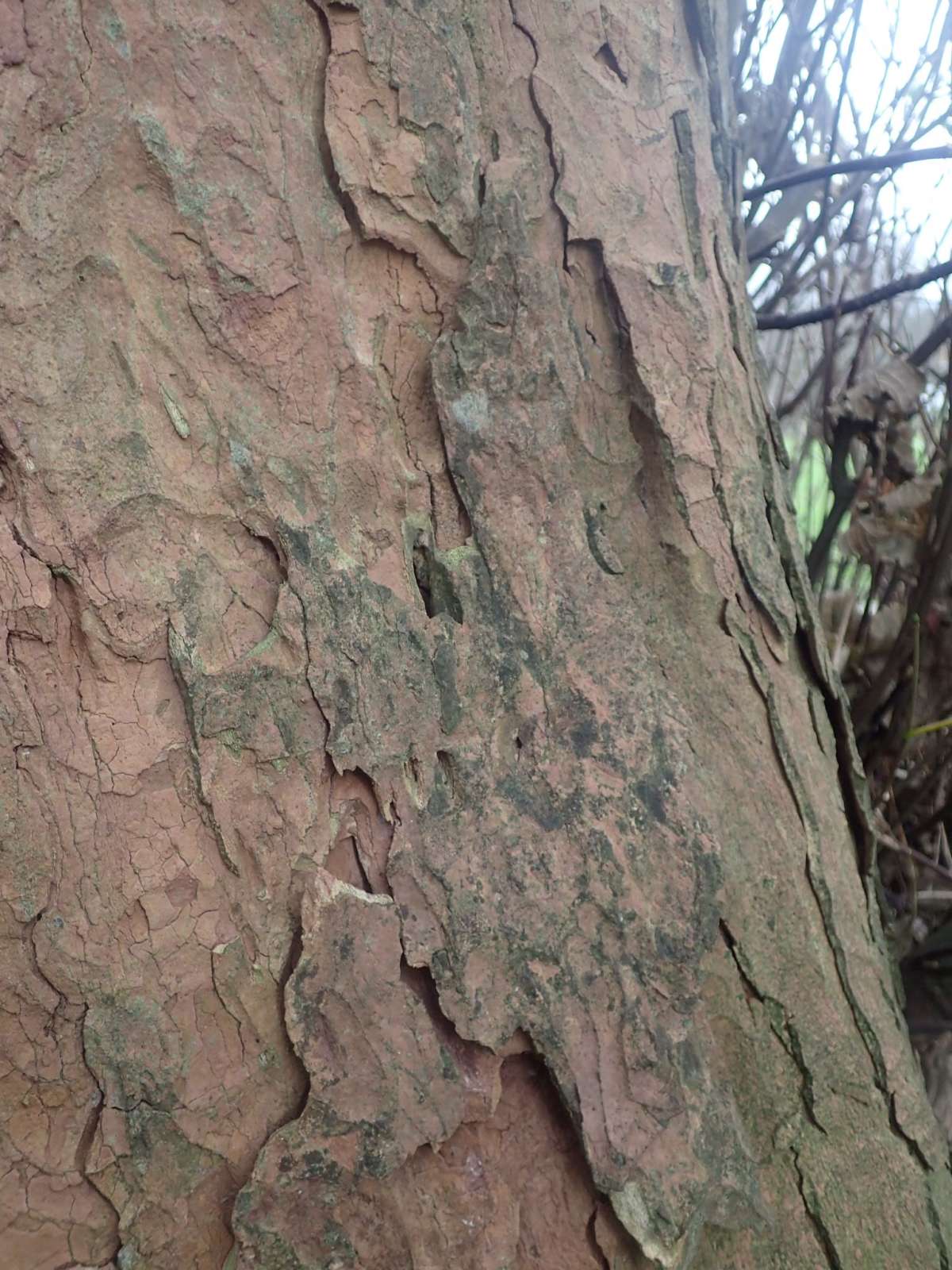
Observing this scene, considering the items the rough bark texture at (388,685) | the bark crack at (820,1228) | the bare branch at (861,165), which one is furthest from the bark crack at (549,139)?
the bark crack at (820,1228)

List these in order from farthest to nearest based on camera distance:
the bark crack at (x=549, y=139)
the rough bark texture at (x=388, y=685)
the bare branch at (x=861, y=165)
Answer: the bare branch at (x=861, y=165) < the bark crack at (x=549, y=139) < the rough bark texture at (x=388, y=685)

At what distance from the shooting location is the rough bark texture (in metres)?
0.78

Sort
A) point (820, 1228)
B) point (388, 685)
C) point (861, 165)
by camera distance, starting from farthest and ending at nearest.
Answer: point (861, 165)
point (820, 1228)
point (388, 685)

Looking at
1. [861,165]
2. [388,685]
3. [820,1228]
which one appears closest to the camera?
[388,685]

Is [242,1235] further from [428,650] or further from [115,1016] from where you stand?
[428,650]

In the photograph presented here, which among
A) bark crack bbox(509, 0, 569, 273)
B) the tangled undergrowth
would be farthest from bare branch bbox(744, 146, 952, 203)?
bark crack bbox(509, 0, 569, 273)

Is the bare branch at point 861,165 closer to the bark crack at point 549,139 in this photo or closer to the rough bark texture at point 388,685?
the rough bark texture at point 388,685

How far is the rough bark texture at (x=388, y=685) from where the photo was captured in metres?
0.78

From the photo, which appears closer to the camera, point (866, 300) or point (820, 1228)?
point (820, 1228)

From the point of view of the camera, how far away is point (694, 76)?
104 centimetres

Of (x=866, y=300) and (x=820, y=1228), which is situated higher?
(x=866, y=300)

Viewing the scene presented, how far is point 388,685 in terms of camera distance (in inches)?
33.7

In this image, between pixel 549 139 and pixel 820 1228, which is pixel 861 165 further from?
pixel 820 1228

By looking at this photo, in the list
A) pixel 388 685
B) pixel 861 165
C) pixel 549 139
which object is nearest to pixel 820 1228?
pixel 388 685
